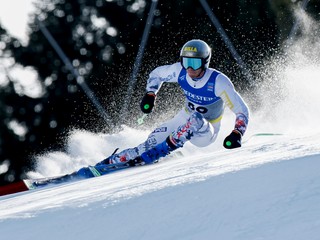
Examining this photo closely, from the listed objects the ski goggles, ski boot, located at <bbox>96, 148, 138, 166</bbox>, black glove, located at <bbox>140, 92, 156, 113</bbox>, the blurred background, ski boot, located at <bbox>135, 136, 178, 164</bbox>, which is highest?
the blurred background

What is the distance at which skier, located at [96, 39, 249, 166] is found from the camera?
212 inches

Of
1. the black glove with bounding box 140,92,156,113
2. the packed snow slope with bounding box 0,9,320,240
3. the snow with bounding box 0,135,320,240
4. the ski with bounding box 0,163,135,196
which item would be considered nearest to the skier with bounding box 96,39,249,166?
the black glove with bounding box 140,92,156,113

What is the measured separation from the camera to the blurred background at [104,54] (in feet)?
52.0

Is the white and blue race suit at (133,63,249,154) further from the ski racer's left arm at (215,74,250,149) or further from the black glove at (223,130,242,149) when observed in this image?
the black glove at (223,130,242,149)

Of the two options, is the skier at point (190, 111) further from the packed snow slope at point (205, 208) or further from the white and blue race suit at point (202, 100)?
the packed snow slope at point (205, 208)

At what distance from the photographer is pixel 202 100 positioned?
227 inches

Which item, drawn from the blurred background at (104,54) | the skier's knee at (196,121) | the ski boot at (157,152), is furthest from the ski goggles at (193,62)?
the blurred background at (104,54)

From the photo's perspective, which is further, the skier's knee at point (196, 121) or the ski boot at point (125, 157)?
the ski boot at point (125, 157)

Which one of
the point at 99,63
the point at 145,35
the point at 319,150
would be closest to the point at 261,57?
the point at 145,35

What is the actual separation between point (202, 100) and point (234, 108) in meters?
0.51

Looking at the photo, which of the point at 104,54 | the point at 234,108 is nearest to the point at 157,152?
the point at 234,108

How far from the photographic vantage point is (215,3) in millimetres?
17016

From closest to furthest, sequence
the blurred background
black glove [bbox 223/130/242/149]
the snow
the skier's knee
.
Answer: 1. the snow
2. black glove [bbox 223/130/242/149]
3. the skier's knee
4. the blurred background

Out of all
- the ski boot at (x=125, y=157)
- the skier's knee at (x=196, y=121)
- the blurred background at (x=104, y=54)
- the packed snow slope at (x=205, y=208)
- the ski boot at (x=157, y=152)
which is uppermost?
the blurred background at (x=104, y=54)
